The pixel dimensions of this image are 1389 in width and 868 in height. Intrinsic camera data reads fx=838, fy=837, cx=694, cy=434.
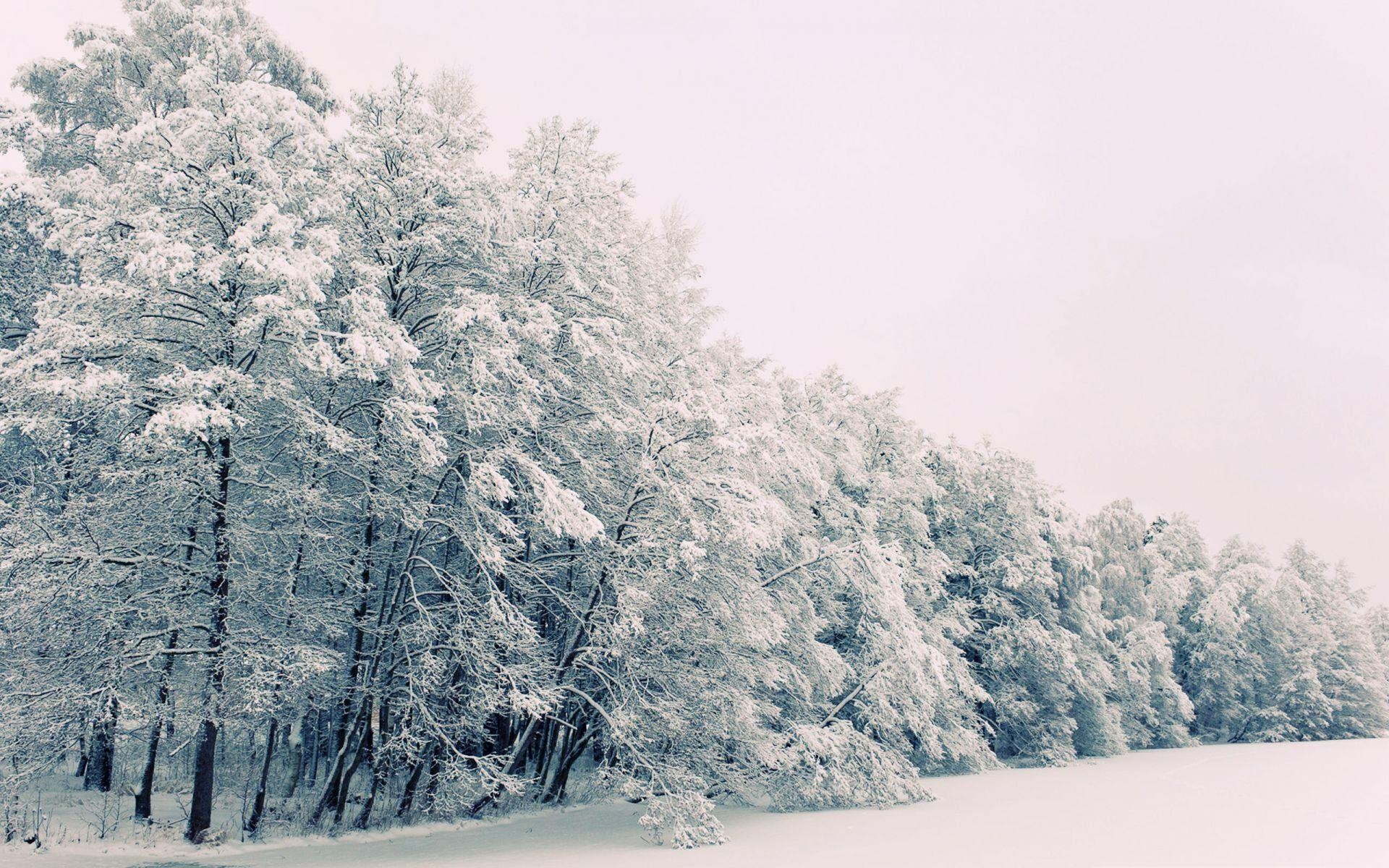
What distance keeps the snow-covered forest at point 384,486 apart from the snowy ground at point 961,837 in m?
0.72

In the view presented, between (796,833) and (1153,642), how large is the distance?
936 inches

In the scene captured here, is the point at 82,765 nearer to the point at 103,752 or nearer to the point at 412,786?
the point at 103,752

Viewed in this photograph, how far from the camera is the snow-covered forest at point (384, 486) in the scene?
11.1m

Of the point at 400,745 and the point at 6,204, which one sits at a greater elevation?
the point at 6,204

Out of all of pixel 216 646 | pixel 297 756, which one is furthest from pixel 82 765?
pixel 216 646

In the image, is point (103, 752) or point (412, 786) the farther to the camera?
point (103, 752)

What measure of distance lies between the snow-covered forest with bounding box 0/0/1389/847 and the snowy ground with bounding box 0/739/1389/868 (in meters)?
0.72

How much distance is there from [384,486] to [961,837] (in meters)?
11.3

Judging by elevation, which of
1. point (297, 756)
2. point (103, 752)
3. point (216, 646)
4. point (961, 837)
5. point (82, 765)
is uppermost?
point (216, 646)

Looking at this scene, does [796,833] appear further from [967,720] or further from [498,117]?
[498,117]

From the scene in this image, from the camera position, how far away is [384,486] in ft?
44.5

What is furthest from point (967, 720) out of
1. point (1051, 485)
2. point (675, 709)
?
point (675, 709)

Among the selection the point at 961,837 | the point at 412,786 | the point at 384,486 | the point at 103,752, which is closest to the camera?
the point at 384,486

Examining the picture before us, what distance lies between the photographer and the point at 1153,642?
3209 centimetres
